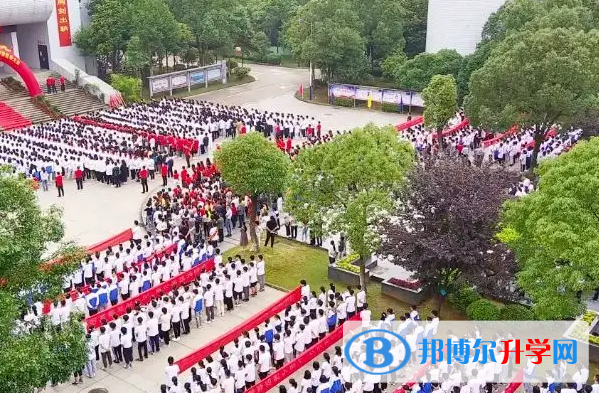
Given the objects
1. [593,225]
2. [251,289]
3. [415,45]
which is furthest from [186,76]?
[593,225]

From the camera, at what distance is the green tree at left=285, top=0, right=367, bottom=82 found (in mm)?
36875

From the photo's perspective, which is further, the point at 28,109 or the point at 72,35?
the point at 72,35

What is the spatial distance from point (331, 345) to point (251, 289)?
3.05 m

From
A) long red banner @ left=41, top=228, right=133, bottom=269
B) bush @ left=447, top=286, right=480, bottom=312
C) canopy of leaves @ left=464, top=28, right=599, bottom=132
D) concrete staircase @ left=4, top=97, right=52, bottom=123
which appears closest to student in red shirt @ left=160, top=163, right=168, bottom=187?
long red banner @ left=41, top=228, right=133, bottom=269

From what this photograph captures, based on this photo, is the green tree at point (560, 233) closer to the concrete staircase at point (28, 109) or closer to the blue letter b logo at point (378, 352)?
the blue letter b logo at point (378, 352)

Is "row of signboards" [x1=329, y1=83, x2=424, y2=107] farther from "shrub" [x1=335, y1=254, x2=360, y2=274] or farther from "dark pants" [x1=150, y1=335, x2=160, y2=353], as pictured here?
"dark pants" [x1=150, y1=335, x2=160, y2=353]

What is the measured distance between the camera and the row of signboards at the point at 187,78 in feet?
120

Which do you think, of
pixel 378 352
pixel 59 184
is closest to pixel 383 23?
pixel 59 184

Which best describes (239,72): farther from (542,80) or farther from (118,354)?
(118,354)

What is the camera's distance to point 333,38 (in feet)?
120

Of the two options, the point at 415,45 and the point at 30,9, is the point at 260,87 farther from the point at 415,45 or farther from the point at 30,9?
the point at 30,9

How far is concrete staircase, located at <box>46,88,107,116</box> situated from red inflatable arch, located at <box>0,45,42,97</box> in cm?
71

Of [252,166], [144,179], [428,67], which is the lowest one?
[144,179]

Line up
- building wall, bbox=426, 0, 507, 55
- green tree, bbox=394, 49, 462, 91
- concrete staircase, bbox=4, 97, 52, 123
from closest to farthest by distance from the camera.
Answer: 1. concrete staircase, bbox=4, 97, 52, 123
2. green tree, bbox=394, 49, 462, 91
3. building wall, bbox=426, 0, 507, 55
